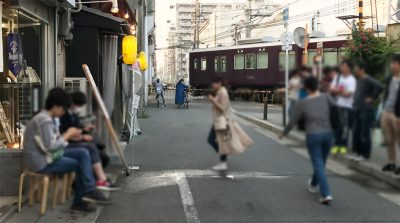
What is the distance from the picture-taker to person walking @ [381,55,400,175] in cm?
360

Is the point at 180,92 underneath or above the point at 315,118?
above

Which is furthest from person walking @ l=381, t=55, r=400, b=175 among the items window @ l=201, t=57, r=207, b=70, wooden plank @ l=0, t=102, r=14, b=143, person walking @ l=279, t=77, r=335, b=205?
wooden plank @ l=0, t=102, r=14, b=143

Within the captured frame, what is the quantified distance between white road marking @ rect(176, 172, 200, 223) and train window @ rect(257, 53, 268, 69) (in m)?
10.1

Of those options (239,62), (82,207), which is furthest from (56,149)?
(239,62)

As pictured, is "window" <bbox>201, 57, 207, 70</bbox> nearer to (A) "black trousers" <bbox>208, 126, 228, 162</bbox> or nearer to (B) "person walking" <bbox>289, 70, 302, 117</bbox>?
(A) "black trousers" <bbox>208, 126, 228, 162</bbox>

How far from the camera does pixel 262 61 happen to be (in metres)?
4.59

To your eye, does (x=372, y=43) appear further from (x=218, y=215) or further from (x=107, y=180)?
(x=218, y=215)

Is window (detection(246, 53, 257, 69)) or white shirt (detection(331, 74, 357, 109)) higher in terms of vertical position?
window (detection(246, 53, 257, 69))

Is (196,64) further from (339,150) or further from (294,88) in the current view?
(339,150)

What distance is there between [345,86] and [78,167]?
2.03 meters

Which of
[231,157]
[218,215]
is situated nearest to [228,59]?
[231,157]

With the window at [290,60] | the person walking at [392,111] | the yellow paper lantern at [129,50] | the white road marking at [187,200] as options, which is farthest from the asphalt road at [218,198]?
the person walking at [392,111]

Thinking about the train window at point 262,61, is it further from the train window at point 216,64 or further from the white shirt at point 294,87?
the white shirt at point 294,87

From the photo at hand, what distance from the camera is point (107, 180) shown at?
4.11 m
